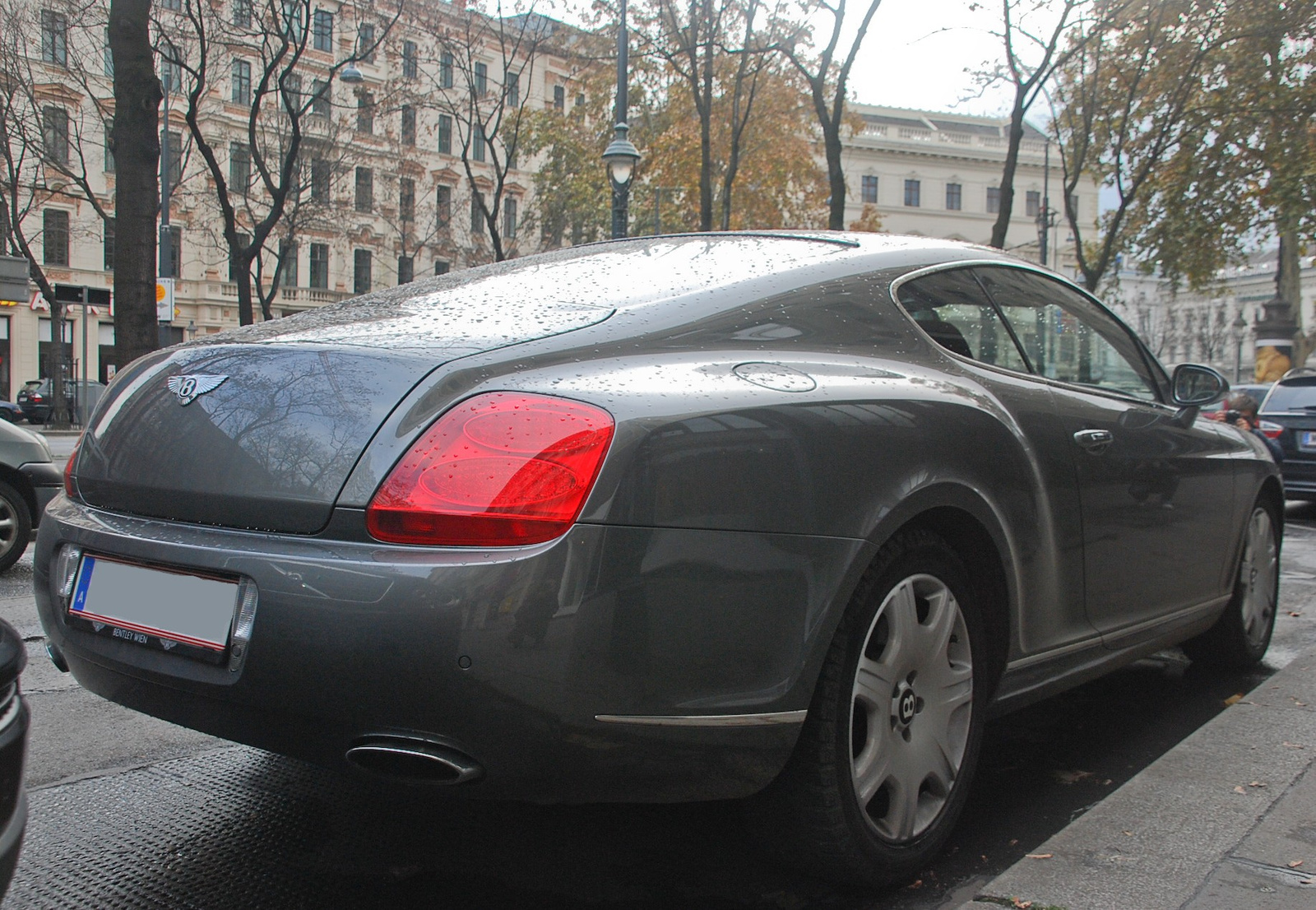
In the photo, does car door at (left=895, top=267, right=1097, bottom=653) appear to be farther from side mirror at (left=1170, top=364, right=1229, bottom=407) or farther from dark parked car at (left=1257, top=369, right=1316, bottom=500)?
dark parked car at (left=1257, top=369, right=1316, bottom=500)

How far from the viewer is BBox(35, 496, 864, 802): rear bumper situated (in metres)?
1.89

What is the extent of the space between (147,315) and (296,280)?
139 feet

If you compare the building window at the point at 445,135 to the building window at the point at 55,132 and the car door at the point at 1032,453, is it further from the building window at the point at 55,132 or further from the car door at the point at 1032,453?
the car door at the point at 1032,453

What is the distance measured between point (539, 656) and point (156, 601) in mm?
780

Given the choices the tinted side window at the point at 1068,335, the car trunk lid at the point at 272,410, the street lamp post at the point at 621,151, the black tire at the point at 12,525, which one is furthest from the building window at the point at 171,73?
the car trunk lid at the point at 272,410

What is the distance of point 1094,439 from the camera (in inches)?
124

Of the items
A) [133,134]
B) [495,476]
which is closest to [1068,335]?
[495,476]

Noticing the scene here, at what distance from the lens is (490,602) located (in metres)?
1.88

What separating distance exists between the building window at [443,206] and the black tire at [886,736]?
41979 mm

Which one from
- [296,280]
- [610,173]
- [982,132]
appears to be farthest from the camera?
[982,132]

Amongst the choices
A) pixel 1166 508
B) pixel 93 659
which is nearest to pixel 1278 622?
pixel 1166 508

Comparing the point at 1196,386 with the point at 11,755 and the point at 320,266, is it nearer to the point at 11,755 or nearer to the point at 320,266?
the point at 11,755

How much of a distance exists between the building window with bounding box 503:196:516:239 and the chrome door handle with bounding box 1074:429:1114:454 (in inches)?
2208

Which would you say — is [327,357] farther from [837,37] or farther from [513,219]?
[513,219]
